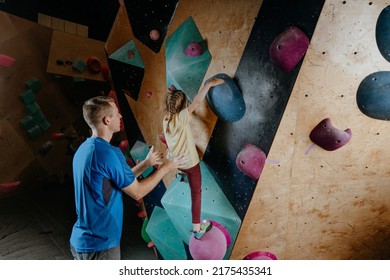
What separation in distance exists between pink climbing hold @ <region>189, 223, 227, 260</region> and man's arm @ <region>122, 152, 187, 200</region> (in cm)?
54

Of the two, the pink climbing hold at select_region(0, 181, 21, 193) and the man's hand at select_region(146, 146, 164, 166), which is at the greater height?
the man's hand at select_region(146, 146, 164, 166)

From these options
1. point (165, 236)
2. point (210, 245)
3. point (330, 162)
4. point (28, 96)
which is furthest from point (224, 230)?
point (28, 96)

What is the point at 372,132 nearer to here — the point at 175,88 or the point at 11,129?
the point at 175,88

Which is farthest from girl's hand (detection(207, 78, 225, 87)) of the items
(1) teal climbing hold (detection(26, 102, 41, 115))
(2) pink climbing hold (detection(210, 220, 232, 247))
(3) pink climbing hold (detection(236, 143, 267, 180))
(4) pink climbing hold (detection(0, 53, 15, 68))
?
(4) pink climbing hold (detection(0, 53, 15, 68))

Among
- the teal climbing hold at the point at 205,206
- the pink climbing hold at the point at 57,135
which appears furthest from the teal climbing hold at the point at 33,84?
the teal climbing hold at the point at 205,206

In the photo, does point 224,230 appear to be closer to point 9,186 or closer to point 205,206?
point 205,206

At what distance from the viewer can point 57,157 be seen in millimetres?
2111

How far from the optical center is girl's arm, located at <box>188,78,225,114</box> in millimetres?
1899

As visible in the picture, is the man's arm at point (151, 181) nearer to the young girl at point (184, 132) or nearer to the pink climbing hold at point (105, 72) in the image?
the young girl at point (184, 132)

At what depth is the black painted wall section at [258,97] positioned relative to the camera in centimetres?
172

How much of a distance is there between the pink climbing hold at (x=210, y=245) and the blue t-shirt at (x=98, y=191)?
0.60m

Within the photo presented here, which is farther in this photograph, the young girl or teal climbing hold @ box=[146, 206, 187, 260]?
teal climbing hold @ box=[146, 206, 187, 260]

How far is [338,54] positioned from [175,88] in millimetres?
1047

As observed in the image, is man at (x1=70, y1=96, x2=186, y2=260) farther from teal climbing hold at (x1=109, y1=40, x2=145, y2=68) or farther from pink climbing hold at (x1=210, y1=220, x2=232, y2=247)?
pink climbing hold at (x1=210, y1=220, x2=232, y2=247)
